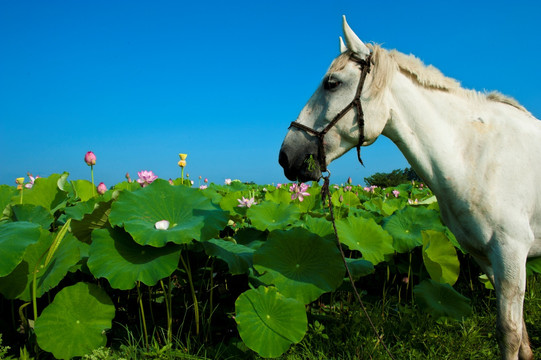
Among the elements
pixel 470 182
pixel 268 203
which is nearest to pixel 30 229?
pixel 268 203

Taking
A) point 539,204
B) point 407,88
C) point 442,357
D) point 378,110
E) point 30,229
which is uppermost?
point 407,88

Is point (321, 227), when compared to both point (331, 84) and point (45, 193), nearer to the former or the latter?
point (331, 84)

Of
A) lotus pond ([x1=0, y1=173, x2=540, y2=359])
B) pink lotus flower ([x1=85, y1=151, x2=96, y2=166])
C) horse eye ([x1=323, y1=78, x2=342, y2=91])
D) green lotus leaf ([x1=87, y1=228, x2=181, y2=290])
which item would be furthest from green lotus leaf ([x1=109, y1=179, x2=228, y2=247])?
horse eye ([x1=323, y1=78, x2=342, y2=91])

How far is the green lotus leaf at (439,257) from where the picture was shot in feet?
8.71

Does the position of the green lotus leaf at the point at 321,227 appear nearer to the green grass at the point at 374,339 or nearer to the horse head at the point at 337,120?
the green grass at the point at 374,339

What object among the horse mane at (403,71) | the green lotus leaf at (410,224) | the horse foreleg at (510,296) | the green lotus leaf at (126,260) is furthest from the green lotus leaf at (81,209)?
the horse foreleg at (510,296)

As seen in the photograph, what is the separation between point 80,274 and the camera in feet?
8.06

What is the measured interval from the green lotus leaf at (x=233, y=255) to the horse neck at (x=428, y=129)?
3.75ft

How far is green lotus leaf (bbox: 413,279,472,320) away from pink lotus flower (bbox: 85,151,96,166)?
2638mm

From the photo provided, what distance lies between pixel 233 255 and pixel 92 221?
90cm

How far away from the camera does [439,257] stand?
2.83 metres

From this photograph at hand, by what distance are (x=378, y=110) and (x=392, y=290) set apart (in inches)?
86.2

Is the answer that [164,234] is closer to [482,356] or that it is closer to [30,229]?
[30,229]

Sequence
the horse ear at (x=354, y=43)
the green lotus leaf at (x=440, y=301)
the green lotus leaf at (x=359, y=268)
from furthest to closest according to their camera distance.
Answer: the green lotus leaf at (x=440, y=301)
the green lotus leaf at (x=359, y=268)
the horse ear at (x=354, y=43)
